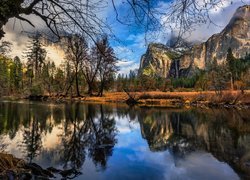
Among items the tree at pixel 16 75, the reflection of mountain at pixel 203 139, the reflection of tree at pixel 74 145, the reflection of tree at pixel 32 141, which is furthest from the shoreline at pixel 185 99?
the tree at pixel 16 75

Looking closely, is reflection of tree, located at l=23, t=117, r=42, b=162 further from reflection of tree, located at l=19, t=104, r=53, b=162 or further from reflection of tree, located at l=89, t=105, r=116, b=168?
reflection of tree, located at l=89, t=105, r=116, b=168

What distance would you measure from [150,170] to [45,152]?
380 cm

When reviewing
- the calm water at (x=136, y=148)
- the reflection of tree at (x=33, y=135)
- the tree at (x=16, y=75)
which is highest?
the tree at (x=16, y=75)

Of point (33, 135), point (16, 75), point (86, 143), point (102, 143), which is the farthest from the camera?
point (16, 75)

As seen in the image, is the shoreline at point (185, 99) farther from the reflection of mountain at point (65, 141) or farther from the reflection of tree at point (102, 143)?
the reflection of mountain at point (65, 141)

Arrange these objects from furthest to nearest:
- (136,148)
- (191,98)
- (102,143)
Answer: (191,98) < (102,143) < (136,148)

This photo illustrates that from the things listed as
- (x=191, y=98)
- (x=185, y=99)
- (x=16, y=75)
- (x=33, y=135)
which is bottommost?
(x=33, y=135)

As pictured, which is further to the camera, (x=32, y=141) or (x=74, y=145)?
(x=32, y=141)

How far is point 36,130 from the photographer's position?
14781 millimetres

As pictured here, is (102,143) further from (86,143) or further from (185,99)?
(185,99)

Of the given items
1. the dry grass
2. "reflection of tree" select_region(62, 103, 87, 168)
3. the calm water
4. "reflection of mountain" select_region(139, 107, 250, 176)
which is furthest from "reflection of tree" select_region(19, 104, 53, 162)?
the dry grass

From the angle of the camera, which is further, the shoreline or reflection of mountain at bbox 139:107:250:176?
the shoreline

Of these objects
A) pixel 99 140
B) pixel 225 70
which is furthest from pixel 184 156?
pixel 225 70

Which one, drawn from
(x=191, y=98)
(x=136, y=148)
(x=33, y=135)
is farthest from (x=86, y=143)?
(x=191, y=98)
